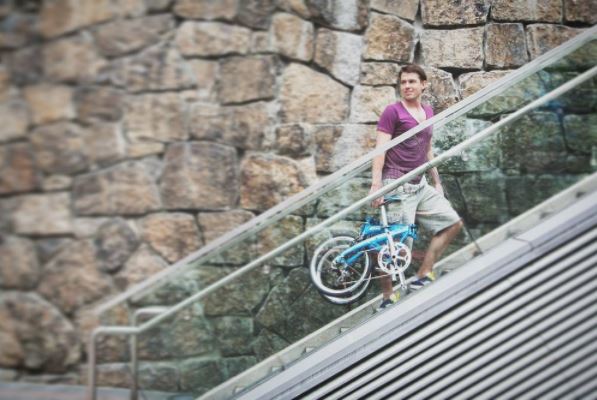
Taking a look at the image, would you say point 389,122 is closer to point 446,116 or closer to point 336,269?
point 446,116

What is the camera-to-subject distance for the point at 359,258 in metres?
2.10

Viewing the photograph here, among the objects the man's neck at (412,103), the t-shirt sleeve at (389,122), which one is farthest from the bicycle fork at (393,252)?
the man's neck at (412,103)

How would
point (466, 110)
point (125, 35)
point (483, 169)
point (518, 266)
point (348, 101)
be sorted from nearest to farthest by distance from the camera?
point (518, 266) < point (483, 169) < point (466, 110) < point (348, 101) < point (125, 35)

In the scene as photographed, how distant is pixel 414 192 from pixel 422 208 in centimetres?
7

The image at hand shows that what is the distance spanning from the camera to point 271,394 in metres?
1.98

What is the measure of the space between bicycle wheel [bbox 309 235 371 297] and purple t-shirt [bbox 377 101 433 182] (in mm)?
364

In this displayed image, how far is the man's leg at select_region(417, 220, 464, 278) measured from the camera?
76.7 inches

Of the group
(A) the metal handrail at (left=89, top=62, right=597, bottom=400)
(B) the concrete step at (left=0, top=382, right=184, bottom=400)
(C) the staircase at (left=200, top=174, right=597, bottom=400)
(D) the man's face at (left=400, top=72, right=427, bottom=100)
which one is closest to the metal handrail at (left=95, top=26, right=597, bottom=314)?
(A) the metal handrail at (left=89, top=62, right=597, bottom=400)

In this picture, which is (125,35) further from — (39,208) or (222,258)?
(222,258)

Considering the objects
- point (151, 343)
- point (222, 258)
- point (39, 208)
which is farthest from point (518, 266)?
point (39, 208)

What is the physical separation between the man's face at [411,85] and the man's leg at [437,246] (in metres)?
0.81

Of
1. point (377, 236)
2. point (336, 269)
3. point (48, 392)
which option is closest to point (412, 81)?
point (377, 236)

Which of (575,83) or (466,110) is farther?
(466,110)

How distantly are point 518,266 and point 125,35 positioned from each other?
2.68 m
